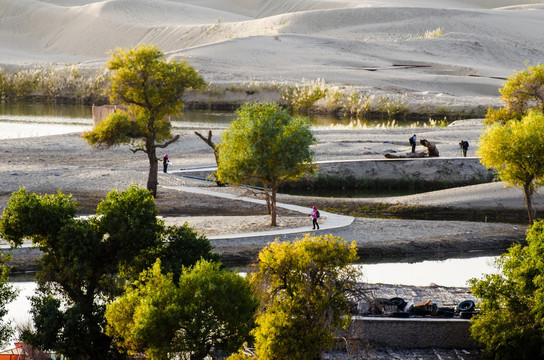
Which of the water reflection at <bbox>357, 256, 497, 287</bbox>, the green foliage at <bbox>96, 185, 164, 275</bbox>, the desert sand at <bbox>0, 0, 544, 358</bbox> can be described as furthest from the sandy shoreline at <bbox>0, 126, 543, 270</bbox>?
the green foliage at <bbox>96, 185, 164, 275</bbox>

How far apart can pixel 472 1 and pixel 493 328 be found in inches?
7305

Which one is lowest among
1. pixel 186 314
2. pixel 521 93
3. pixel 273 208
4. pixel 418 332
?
pixel 418 332

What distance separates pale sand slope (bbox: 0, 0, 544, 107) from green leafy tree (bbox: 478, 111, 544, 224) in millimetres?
47796

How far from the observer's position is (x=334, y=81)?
94125mm

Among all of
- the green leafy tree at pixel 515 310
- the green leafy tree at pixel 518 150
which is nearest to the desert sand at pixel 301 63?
the green leafy tree at pixel 518 150

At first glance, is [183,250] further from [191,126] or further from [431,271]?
[191,126]

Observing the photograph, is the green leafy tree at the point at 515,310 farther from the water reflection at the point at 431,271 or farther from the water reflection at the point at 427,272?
the water reflection at the point at 431,271

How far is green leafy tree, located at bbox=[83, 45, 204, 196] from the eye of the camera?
3556 cm

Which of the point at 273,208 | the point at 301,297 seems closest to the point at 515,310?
the point at 301,297

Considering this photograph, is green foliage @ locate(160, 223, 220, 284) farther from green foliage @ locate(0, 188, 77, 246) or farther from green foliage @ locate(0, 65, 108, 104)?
green foliage @ locate(0, 65, 108, 104)

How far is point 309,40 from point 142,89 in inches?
3371

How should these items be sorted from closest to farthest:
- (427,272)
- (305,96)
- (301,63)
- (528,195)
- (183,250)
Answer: (183,250) < (427,272) < (528,195) < (305,96) < (301,63)

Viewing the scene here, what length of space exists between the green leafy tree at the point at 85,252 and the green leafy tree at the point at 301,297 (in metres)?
2.33

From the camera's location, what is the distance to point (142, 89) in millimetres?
35781
